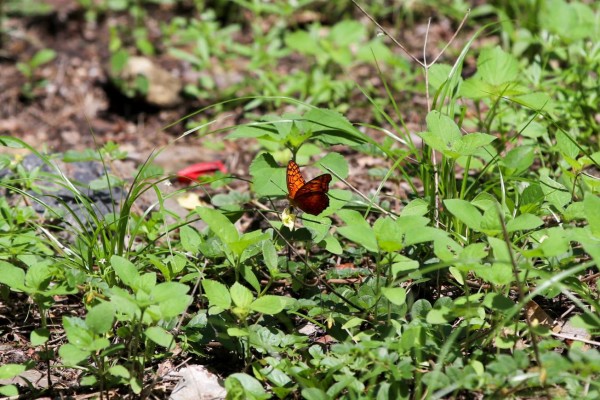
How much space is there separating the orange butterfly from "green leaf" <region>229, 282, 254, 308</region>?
1.36 ft

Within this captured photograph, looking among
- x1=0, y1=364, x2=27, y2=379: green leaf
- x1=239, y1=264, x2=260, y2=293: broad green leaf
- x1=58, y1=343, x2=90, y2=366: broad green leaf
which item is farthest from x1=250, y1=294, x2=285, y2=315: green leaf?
x1=0, y1=364, x2=27, y2=379: green leaf

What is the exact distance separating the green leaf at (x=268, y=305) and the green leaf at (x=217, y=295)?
3.2 inches

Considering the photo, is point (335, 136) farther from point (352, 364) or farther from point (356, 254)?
point (352, 364)

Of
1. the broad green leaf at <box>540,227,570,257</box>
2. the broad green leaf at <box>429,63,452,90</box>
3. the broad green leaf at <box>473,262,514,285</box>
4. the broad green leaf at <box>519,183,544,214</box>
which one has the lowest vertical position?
the broad green leaf at <box>473,262,514,285</box>

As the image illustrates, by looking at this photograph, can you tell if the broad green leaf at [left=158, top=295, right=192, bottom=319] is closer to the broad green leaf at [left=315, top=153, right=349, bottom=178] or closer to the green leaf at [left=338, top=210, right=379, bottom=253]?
the green leaf at [left=338, top=210, right=379, bottom=253]

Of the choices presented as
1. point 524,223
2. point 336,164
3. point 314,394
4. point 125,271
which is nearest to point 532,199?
point 524,223

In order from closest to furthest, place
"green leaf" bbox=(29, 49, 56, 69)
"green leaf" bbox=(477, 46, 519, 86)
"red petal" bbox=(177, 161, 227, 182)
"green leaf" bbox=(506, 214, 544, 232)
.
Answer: "green leaf" bbox=(506, 214, 544, 232)
"green leaf" bbox=(477, 46, 519, 86)
"red petal" bbox=(177, 161, 227, 182)
"green leaf" bbox=(29, 49, 56, 69)

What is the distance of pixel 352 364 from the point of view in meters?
2.04

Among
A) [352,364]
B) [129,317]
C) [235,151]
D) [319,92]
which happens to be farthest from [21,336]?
[319,92]

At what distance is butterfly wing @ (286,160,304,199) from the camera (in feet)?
7.69

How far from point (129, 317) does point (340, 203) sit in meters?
0.83

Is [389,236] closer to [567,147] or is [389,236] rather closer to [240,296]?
[240,296]

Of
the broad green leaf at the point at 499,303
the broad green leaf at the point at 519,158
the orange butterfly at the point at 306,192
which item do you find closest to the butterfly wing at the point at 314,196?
the orange butterfly at the point at 306,192

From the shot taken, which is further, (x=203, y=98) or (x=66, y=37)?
(x=66, y=37)
